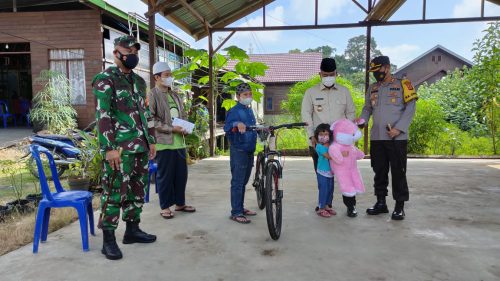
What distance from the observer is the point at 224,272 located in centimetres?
252

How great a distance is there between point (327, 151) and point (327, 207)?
0.63m

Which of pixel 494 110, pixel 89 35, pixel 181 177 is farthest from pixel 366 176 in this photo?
pixel 89 35

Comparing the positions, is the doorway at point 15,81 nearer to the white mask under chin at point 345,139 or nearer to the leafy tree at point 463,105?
the white mask under chin at point 345,139

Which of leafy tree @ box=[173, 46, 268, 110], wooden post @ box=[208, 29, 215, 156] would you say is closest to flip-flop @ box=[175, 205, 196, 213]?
leafy tree @ box=[173, 46, 268, 110]

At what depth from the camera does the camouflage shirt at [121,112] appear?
269 cm

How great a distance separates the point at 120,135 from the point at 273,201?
4.42ft

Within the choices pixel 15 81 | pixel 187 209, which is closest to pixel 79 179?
pixel 187 209

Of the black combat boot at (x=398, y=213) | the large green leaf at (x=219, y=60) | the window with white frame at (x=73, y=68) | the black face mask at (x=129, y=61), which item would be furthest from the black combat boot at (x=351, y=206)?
the window with white frame at (x=73, y=68)

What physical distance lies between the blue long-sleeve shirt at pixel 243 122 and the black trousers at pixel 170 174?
63 centimetres

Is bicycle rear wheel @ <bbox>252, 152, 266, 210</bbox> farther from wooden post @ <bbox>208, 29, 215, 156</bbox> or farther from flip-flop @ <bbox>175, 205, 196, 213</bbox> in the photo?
wooden post @ <bbox>208, 29, 215, 156</bbox>

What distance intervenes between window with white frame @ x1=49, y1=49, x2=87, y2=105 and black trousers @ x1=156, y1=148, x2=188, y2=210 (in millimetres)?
7571

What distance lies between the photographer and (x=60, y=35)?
33.4ft

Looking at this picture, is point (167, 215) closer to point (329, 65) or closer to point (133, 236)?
point (133, 236)

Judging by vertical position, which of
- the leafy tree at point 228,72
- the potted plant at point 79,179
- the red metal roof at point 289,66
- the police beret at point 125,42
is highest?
the red metal roof at point 289,66
